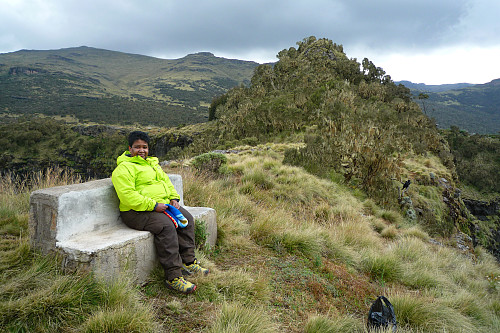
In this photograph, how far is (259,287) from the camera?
2.90 meters

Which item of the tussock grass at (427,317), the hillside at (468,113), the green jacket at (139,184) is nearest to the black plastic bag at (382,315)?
the tussock grass at (427,317)

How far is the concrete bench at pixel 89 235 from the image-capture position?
7.86 ft

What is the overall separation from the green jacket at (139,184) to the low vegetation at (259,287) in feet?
2.52

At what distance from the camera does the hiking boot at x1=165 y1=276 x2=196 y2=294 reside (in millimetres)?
2640

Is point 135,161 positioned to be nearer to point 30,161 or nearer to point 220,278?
point 220,278

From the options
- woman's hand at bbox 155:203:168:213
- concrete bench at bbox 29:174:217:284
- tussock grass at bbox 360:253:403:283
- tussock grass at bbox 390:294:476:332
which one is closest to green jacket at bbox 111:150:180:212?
woman's hand at bbox 155:203:168:213

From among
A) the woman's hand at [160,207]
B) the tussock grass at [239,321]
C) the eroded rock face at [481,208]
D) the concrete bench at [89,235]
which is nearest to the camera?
the tussock grass at [239,321]

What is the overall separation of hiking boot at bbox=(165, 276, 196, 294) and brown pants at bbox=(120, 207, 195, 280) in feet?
0.15

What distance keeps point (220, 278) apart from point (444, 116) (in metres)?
154

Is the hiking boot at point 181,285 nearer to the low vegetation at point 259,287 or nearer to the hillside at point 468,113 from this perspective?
the low vegetation at point 259,287

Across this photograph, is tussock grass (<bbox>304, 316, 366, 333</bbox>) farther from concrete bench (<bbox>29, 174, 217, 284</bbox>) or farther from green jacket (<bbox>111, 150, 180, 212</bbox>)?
green jacket (<bbox>111, 150, 180, 212</bbox>)

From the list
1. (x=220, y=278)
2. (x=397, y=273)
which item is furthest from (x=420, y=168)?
(x=220, y=278)

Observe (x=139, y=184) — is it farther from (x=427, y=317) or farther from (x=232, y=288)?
(x=427, y=317)

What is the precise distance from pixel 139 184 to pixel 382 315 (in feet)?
9.34
